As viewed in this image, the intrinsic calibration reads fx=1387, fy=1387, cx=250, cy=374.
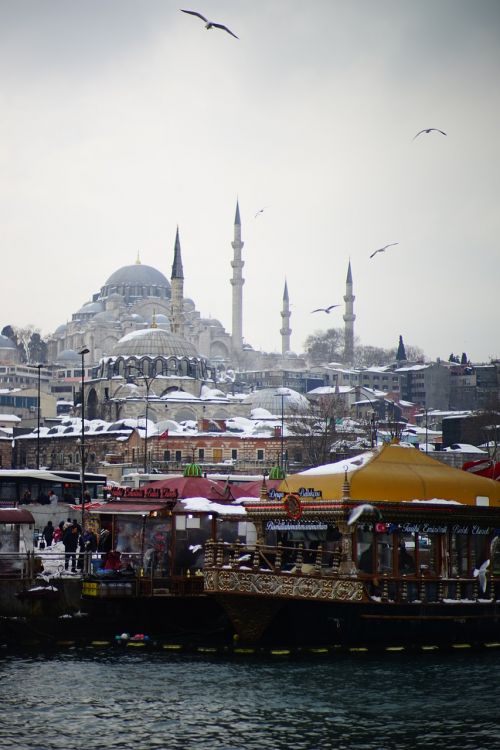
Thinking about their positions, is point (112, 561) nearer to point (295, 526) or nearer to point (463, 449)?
point (295, 526)

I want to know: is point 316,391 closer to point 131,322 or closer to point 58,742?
point 131,322

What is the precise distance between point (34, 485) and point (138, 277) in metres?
123

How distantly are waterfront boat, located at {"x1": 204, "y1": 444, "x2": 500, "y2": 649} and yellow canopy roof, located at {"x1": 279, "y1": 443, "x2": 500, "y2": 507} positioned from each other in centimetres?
2

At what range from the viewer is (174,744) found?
1720 centimetres

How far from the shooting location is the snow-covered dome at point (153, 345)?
10306 cm

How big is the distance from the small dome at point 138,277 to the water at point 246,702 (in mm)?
138537

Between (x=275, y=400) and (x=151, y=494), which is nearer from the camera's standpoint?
(x=151, y=494)

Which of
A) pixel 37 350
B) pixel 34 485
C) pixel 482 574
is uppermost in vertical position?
pixel 37 350

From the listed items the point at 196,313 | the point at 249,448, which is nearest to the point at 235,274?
the point at 196,313

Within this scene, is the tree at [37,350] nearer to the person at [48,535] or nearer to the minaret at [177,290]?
the minaret at [177,290]

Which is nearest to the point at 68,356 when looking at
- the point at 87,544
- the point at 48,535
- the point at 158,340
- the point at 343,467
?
the point at 158,340

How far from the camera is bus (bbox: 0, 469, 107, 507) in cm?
3694

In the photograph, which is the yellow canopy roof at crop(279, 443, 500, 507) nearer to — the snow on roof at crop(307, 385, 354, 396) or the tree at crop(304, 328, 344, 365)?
the snow on roof at crop(307, 385, 354, 396)

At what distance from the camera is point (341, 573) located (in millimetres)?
22141
